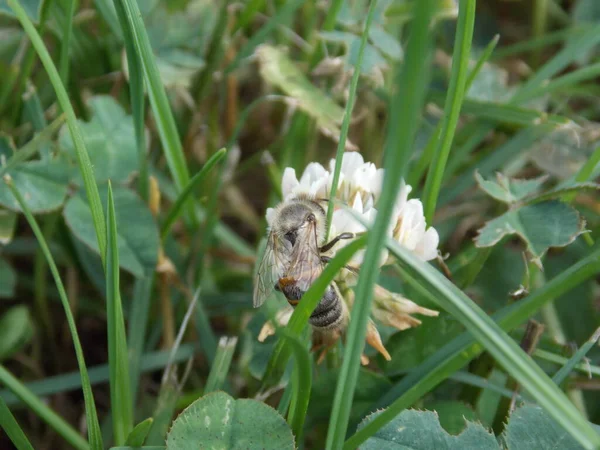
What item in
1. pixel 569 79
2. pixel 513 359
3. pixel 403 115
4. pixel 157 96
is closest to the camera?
pixel 403 115

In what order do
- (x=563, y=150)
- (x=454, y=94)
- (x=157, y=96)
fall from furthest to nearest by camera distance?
(x=563, y=150), (x=157, y=96), (x=454, y=94)

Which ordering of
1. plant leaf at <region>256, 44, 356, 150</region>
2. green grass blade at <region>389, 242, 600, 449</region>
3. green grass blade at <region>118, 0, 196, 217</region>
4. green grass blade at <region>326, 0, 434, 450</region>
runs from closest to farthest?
1. green grass blade at <region>326, 0, 434, 450</region>
2. green grass blade at <region>389, 242, 600, 449</region>
3. green grass blade at <region>118, 0, 196, 217</region>
4. plant leaf at <region>256, 44, 356, 150</region>

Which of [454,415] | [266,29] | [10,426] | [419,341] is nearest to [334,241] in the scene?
[419,341]

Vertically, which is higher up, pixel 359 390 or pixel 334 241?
pixel 334 241

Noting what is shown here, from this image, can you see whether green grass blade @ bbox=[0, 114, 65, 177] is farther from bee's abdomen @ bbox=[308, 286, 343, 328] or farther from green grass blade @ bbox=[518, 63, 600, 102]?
green grass blade @ bbox=[518, 63, 600, 102]

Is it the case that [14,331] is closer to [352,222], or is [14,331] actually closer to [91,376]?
[91,376]

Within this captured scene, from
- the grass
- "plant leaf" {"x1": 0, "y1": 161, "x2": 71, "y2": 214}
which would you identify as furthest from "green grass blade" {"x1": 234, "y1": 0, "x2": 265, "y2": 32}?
"plant leaf" {"x1": 0, "y1": 161, "x2": 71, "y2": 214}

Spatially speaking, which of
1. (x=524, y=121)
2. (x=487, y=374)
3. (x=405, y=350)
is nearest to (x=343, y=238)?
(x=405, y=350)
